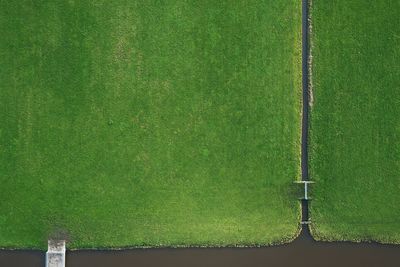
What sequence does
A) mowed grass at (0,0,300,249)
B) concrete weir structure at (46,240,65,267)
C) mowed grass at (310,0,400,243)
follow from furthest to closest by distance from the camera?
mowed grass at (310,0,400,243) < mowed grass at (0,0,300,249) < concrete weir structure at (46,240,65,267)

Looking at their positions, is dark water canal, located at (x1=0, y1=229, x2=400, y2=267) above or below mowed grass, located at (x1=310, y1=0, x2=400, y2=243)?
below

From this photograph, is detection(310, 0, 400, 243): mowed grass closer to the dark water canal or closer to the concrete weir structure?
the dark water canal

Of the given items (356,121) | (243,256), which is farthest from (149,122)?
(356,121)

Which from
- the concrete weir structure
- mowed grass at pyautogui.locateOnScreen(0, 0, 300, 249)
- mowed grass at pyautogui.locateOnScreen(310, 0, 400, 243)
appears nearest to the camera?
the concrete weir structure

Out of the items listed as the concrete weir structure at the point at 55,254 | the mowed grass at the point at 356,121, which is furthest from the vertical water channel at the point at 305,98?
Answer: the concrete weir structure at the point at 55,254

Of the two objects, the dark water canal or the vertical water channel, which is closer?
the dark water canal

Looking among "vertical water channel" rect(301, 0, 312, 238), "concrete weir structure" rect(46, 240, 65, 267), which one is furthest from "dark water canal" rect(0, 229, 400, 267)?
"vertical water channel" rect(301, 0, 312, 238)

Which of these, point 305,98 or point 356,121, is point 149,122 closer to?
point 305,98
